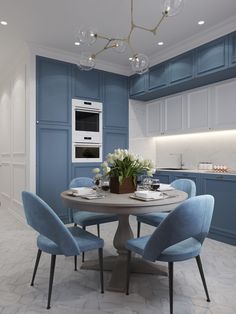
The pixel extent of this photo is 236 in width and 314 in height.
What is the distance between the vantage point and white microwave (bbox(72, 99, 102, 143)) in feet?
13.1

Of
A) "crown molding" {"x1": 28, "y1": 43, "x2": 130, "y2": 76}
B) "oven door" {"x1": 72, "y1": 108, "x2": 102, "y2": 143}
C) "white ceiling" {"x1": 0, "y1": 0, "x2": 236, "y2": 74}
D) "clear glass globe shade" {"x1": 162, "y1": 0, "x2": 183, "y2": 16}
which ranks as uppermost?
"white ceiling" {"x1": 0, "y1": 0, "x2": 236, "y2": 74}

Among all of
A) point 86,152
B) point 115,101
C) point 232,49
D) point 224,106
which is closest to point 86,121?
point 86,152

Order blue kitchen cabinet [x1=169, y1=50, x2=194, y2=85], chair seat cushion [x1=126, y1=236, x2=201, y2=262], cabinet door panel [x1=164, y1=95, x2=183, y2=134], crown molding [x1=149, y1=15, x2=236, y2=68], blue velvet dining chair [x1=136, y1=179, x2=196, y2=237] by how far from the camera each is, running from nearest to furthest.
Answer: chair seat cushion [x1=126, y1=236, x2=201, y2=262] < blue velvet dining chair [x1=136, y1=179, x2=196, y2=237] < crown molding [x1=149, y1=15, x2=236, y2=68] < blue kitchen cabinet [x1=169, y1=50, x2=194, y2=85] < cabinet door panel [x1=164, y1=95, x2=183, y2=134]

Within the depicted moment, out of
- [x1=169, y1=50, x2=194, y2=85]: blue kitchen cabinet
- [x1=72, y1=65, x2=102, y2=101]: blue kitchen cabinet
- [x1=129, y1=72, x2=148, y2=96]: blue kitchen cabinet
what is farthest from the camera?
[x1=129, y1=72, x2=148, y2=96]: blue kitchen cabinet

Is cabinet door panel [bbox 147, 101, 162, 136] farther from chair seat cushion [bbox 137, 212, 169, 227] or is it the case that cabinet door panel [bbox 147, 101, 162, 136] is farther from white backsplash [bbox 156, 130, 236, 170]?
chair seat cushion [bbox 137, 212, 169, 227]

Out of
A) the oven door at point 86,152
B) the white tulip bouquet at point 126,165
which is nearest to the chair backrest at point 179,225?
the white tulip bouquet at point 126,165

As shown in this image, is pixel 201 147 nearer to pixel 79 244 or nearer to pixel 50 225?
pixel 79 244

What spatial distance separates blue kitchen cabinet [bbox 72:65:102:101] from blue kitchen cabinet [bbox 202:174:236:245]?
7.47 ft

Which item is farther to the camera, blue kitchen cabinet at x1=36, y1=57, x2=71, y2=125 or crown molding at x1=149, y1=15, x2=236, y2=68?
blue kitchen cabinet at x1=36, y1=57, x2=71, y2=125

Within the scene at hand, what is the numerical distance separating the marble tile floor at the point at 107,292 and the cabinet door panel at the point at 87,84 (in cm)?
253

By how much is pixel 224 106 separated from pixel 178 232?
2505 millimetres

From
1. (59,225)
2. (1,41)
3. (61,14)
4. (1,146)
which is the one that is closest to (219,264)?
(59,225)

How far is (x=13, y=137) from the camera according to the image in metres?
4.32

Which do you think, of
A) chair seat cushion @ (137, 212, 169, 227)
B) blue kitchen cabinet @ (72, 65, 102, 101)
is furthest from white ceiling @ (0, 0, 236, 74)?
chair seat cushion @ (137, 212, 169, 227)
